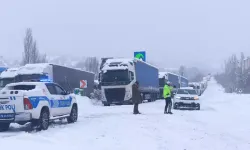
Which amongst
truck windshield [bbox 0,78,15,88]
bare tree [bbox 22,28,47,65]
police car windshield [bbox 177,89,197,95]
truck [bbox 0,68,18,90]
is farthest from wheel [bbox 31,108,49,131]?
bare tree [bbox 22,28,47,65]

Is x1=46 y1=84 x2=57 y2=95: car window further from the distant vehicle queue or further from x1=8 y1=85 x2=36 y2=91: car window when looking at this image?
the distant vehicle queue

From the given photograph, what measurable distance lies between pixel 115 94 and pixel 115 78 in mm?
1224

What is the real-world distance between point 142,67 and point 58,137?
23.4 metres

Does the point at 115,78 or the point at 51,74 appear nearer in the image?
the point at 115,78

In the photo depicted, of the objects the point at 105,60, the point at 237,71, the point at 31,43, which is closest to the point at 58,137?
the point at 105,60

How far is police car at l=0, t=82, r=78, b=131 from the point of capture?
12.4 m

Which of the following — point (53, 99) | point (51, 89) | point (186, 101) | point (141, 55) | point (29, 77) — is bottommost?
point (186, 101)

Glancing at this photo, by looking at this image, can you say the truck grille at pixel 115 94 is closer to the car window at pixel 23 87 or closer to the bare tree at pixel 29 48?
the car window at pixel 23 87

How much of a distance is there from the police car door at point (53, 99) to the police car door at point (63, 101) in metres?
0.29

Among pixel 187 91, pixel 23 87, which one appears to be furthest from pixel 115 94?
pixel 23 87

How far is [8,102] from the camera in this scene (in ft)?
40.8

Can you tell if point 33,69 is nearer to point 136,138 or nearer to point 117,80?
point 117,80

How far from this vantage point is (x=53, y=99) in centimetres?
1414

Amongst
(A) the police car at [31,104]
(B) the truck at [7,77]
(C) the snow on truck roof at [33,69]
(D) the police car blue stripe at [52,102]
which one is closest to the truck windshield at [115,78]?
(C) the snow on truck roof at [33,69]
